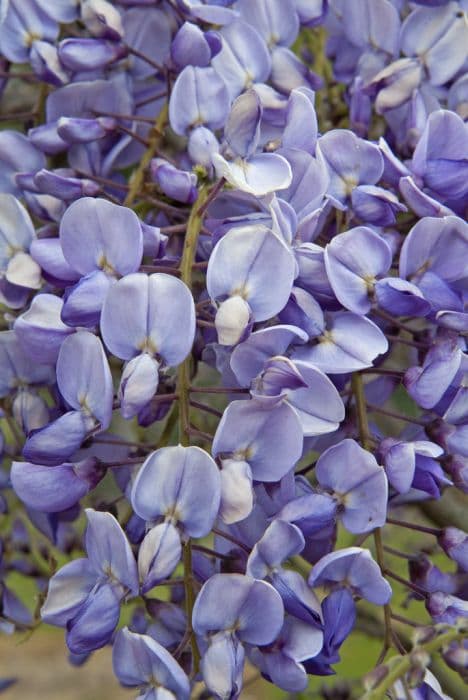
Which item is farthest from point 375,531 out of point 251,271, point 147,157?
point 147,157

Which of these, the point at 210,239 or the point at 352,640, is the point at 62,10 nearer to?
the point at 210,239

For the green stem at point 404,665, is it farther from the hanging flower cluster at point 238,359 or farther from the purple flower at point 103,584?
the purple flower at point 103,584

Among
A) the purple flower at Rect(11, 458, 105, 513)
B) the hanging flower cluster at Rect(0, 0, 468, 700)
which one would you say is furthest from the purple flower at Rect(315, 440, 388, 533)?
the purple flower at Rect(11, 458, 105, 513)

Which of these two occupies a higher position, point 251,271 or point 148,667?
point 251,271

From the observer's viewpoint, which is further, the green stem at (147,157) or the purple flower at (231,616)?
the green stem at (147,157)

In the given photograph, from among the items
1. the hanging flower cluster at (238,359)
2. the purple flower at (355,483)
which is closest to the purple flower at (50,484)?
the hanging flower cluster at (238,359)

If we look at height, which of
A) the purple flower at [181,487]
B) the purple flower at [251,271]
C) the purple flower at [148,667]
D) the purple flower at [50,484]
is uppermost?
the purple flower at [251,271]

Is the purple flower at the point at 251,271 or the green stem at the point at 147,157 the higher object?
the purple flower at the point at 251,271

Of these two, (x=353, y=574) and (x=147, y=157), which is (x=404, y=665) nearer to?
(x=353, y=574)
